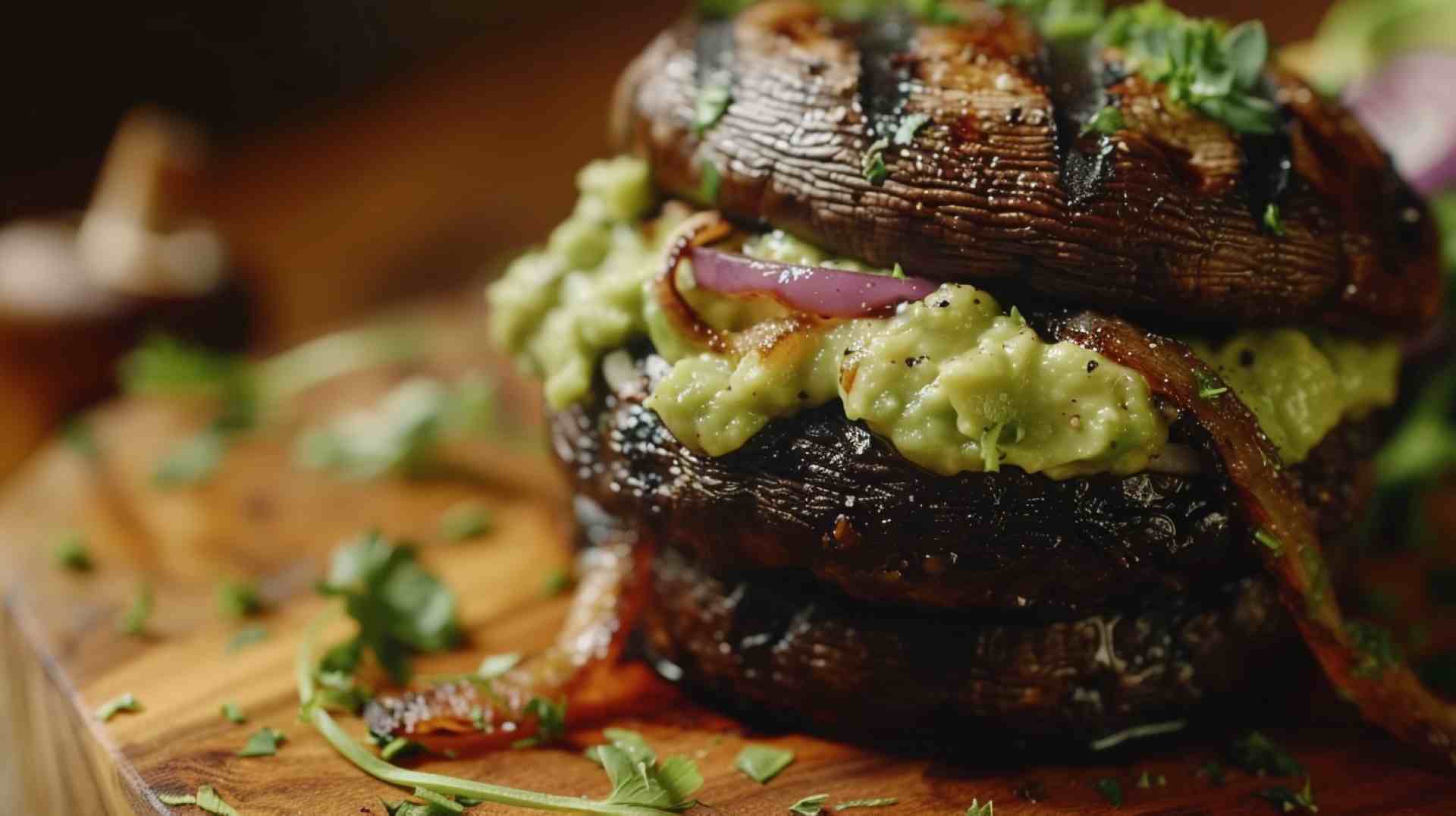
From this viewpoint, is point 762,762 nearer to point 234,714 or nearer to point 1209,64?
point 234,714

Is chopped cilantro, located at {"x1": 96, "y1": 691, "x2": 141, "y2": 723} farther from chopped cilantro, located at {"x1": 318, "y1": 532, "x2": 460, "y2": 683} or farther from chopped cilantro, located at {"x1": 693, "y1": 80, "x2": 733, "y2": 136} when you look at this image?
chopped cilantro, located at {"x1": 693, "y1": 80, "x2": 733, "y2": 136}

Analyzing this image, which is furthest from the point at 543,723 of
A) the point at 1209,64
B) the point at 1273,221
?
the point at 1209,64

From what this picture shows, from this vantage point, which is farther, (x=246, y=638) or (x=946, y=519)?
(x=246, y=638)

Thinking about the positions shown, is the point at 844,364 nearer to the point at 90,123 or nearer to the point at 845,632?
the point at 845,632

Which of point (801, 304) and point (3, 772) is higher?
point (801, 304)

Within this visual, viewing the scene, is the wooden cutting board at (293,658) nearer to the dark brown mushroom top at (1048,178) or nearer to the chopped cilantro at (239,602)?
the chopped cilantro at (239,602)

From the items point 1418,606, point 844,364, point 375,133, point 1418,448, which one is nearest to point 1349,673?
point 1418,606
